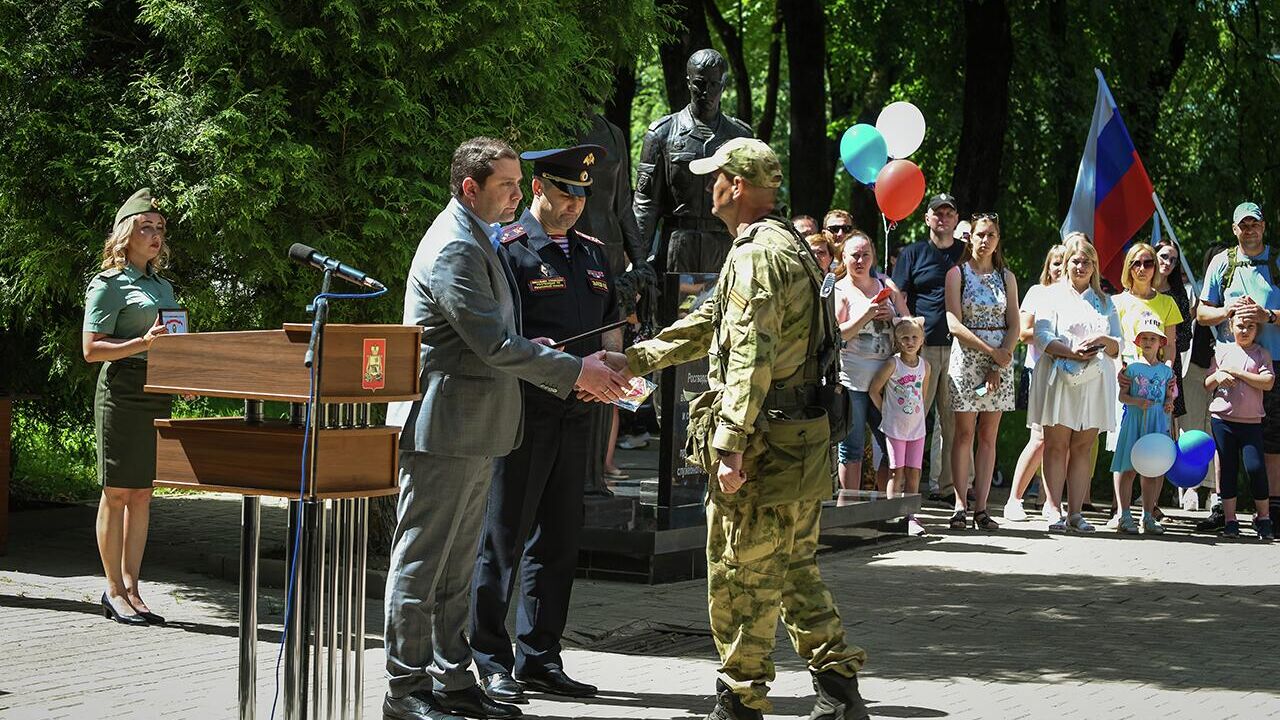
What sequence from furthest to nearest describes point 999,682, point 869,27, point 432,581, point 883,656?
point 869,27
point 883,656
point 999,682
point 432,581

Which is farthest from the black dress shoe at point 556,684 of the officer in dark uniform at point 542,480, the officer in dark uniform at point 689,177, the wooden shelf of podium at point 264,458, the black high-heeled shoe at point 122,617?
the officer in dark uniform at point 689,177

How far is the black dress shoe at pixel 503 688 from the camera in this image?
279 inches

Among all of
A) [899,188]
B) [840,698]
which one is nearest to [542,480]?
[840,698]

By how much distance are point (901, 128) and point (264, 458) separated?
10729mm

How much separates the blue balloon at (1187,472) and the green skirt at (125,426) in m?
8.50

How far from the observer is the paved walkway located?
7164 millimetres

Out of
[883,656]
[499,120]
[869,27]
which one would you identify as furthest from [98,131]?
[869,27]

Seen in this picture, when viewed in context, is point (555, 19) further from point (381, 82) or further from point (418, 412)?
point (418, 412)

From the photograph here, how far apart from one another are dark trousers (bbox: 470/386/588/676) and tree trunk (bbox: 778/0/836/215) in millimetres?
13810

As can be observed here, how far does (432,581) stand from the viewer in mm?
6488

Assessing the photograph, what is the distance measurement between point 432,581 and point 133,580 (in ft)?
9.73

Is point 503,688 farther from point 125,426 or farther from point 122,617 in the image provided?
point 125,426

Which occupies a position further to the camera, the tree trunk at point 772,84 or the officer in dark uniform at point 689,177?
the tree trunk at point 772,84

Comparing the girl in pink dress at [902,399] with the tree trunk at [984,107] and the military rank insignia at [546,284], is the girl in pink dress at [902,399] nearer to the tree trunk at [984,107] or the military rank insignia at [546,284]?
the military rank insignia at [546,284]
